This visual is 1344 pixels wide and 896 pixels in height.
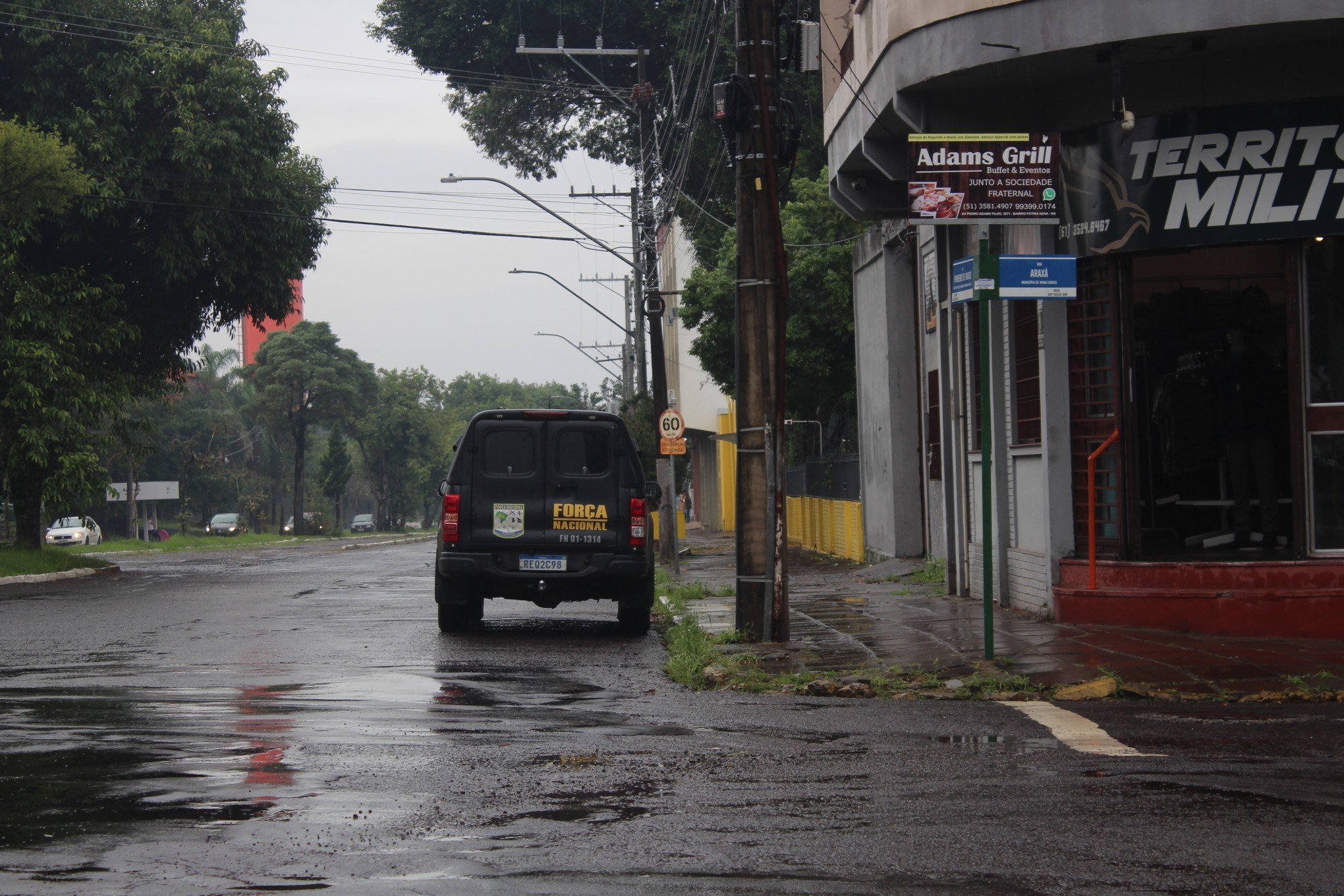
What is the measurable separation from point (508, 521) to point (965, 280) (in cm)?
537

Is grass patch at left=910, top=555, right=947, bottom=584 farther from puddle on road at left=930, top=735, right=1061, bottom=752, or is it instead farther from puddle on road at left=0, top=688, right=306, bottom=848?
puddle on road at left=0, top=688, right=306, bottom=848

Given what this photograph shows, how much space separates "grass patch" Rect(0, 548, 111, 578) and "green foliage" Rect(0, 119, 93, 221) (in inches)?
238

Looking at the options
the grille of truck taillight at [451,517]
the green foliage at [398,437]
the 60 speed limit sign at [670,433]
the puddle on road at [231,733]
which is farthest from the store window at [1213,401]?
the green foliage at [398,437]

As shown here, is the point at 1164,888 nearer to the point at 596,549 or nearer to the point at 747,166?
the point at 747,166

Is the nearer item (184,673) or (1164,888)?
(1164,888)

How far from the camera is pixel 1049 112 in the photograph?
12.7 metres

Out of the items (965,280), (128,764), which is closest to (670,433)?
(965,280)

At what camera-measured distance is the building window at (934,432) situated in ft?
59.3

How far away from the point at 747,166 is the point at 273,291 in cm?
2196

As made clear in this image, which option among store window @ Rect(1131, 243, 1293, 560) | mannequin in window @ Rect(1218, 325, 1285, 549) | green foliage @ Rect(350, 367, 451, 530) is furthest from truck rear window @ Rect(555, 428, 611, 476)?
green foliage @ Rect(350, 367, 451, 530)

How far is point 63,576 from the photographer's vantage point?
25.9 metres

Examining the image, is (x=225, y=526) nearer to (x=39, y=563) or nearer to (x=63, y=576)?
(x=39, y=563)

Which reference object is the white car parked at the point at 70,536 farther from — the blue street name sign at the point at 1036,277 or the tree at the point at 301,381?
the blue street name sign at the point at 1036,277

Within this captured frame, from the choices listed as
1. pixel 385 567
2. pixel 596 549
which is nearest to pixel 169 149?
pixel 385 567
